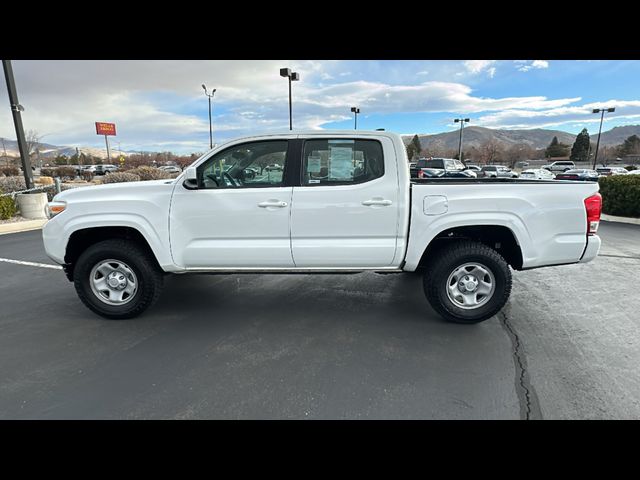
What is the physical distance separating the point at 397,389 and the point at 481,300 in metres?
1.54

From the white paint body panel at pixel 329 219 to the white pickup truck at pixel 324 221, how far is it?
0.01m

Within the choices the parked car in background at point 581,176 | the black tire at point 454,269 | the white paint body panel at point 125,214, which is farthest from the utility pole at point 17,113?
the parked car in background at point 581,176

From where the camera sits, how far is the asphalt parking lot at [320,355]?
255cm

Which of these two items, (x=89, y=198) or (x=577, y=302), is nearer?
(x=89, y=198)

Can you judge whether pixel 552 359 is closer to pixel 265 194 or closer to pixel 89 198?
pixel 265 194

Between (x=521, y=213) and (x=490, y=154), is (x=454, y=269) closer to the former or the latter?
(x=521, y=213)

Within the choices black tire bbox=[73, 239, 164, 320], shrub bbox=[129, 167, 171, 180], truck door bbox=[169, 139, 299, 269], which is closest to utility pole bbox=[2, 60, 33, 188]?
shrub bbox=[129, 167, 171, 180]

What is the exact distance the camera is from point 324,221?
3598 millimetres

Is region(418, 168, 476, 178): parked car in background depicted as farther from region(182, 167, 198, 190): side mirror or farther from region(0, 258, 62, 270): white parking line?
region(0, 258, 62, 270): white parking line

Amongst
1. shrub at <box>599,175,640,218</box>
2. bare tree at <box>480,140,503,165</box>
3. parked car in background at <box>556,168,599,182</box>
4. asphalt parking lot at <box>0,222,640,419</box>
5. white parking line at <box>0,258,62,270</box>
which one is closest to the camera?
asphalt parking lot at <box>0,222,640,419</box>

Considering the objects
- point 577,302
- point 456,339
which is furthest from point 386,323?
point 577,302

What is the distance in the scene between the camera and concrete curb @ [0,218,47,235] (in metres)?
9.55

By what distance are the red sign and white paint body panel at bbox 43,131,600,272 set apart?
192 feet
